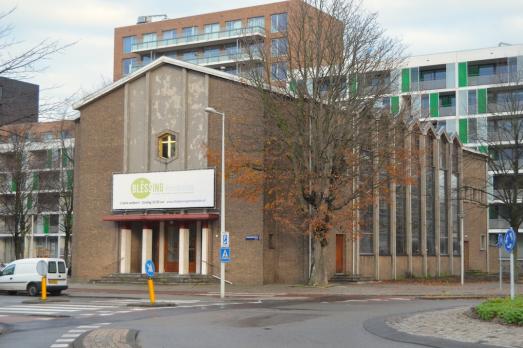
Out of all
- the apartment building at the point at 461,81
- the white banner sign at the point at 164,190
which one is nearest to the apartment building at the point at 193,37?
the apartment building at the point at 461,81

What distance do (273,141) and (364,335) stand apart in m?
21.2

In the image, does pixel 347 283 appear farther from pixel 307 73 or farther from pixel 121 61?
pixel 121 61

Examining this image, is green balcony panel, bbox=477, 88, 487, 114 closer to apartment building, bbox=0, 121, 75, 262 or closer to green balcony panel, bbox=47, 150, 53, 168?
apartment building, bbox=0, 121, 75, 262

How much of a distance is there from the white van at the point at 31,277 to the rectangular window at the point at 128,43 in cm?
5870

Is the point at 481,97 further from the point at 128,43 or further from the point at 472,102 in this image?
the point at 128,43

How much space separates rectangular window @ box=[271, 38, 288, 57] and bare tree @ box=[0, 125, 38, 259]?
72.2 feet

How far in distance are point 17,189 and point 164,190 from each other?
18.0 m

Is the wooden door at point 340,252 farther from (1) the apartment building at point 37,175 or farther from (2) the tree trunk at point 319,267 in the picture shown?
(1) the apartment building at point 37,175

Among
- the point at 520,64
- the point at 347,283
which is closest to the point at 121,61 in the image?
the point at 520,64

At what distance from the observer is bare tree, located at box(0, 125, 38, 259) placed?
52719 millimetres

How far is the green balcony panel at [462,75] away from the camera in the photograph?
6978 centimetres

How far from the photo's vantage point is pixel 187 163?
40.7m

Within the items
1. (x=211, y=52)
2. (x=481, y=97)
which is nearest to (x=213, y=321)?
(x=481, y=97)

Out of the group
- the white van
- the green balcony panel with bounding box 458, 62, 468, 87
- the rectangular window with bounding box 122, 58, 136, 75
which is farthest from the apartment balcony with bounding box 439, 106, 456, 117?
the white van
